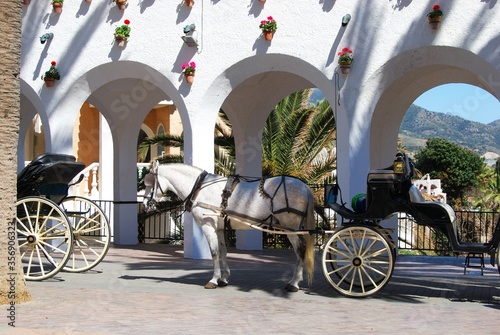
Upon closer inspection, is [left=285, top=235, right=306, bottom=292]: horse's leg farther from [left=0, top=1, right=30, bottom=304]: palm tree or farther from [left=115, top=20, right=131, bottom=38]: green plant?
[left=115, top=20, right=131, bottom=38]: green plant

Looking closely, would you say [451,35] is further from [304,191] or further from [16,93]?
[16,93]

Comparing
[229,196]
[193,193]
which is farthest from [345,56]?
[193,193]

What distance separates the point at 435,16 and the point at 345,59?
5.81 ft

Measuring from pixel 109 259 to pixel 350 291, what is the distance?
7.09 m

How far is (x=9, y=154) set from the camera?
9.70 meters

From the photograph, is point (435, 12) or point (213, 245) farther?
point (435, 12)

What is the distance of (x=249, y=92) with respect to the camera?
1830 centimetres

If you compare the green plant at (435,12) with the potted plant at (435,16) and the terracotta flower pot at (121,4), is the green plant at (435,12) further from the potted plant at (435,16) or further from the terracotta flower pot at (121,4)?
the terracotta flower pot at (121,4)

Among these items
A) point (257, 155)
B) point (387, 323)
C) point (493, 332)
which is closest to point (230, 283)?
point (387, 323)

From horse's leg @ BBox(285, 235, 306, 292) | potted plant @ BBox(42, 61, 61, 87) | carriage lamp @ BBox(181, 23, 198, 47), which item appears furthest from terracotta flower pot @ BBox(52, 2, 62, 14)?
horse's leg @ BBox(285, 235, 306, 292)

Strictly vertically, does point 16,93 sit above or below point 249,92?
below

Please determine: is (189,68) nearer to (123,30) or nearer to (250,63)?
(250,63)

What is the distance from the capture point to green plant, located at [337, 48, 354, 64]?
14.2m

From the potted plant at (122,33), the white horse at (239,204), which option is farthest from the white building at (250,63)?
the white horse at (239,204)
